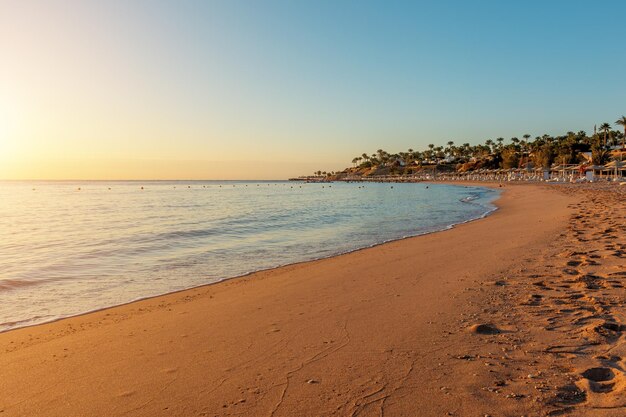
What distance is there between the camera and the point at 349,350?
191 inches

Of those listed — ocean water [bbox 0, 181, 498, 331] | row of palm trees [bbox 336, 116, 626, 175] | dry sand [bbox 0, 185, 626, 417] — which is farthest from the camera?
row of palm trees [bbox 336, 116, 626, 175]

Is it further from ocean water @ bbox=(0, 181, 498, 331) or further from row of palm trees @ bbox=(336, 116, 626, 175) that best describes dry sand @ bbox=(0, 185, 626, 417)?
row of palm trees @ bbox=(336, 116, 626, 175)

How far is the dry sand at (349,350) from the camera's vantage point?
12.0 ft

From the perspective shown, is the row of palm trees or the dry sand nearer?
the dry sand

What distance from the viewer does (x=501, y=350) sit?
4.54 metres

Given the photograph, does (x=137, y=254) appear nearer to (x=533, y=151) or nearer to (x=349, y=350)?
(x=349, y=350)

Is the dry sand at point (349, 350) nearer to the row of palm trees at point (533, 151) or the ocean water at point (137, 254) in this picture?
the ocean water at point (137, 254)

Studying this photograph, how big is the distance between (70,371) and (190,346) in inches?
51.5

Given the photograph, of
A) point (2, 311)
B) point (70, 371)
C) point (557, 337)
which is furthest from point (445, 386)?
point (2, 311)

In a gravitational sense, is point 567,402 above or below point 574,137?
below

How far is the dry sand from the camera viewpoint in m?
3.64

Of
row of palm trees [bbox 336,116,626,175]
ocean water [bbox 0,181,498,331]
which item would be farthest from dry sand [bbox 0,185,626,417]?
row of palm trees [bbox 336,116,626,175]

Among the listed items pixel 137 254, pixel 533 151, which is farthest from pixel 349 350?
pixel 533 151

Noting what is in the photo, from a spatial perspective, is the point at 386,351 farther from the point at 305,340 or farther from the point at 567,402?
the point at 567,402
